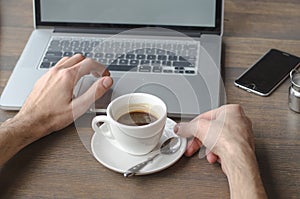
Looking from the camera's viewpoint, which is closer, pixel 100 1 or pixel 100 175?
pixel 100 175

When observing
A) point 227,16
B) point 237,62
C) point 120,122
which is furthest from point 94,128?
point 227,16

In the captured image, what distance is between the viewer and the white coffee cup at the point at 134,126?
3.11 feet

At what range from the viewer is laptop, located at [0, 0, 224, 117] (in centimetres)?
117

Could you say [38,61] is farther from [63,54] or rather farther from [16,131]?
[16,131]

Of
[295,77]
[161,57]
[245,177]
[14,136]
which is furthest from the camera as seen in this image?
[161,57]

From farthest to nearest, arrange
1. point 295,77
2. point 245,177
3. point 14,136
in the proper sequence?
point 295,77
point 14,136
point 245,177

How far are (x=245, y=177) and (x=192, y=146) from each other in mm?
130

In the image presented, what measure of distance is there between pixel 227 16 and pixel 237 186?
0.63 meters

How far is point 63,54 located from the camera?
1.27m

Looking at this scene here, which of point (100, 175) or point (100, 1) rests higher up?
point (100, 1)

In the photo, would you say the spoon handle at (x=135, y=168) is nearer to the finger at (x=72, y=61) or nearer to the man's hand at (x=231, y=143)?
→ the man's hand at (x=231, y=143)

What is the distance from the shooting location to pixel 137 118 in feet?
3.28

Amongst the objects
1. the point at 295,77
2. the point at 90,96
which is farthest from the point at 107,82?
the point at 295,77

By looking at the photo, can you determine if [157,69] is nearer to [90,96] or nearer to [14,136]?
[90,96]
